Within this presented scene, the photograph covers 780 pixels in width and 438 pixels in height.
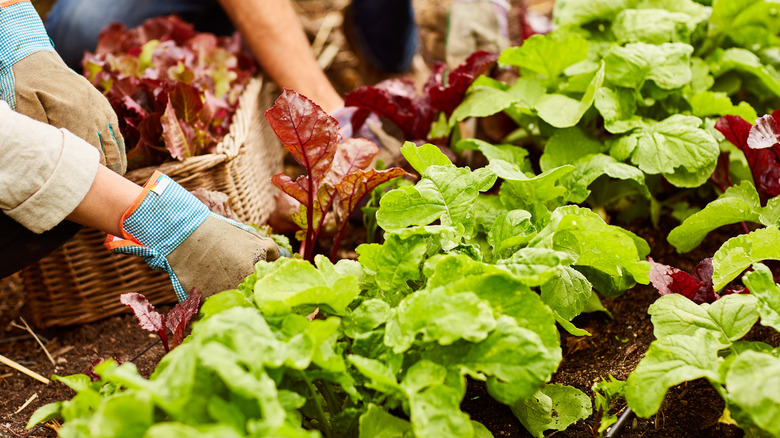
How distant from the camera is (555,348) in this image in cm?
79

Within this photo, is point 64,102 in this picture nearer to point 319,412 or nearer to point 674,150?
point 319,412

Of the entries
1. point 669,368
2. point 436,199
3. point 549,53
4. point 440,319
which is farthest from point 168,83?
point 669,368

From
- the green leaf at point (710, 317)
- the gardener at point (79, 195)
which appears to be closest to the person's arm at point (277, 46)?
the gardener at point (79, 195)

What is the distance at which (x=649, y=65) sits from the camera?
1.38 m

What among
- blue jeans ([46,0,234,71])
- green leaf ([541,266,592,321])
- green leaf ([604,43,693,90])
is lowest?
green leaf ([541,266,592,321])

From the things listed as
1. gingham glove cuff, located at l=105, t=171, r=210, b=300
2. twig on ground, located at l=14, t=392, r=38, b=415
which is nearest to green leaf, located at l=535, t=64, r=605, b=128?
gingham glove cuff, located at l=105, t=171, r=210, b=300

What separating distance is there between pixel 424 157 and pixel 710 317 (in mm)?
569

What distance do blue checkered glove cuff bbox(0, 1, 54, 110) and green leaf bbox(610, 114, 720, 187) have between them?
1.29m

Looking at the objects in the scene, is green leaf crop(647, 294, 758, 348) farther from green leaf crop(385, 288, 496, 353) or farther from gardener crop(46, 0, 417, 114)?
gardener crop(46, 0, 417, 114)

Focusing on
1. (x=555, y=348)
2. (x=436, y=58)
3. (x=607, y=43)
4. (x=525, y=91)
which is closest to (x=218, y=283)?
(x=555, y=348)

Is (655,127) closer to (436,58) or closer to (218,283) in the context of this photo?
(218,283)

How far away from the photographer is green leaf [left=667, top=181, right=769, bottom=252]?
1.12m

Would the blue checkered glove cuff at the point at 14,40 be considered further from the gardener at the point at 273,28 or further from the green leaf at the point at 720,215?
the green leaf at the point at 720,215

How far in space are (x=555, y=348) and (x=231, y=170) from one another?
3.27 ft
